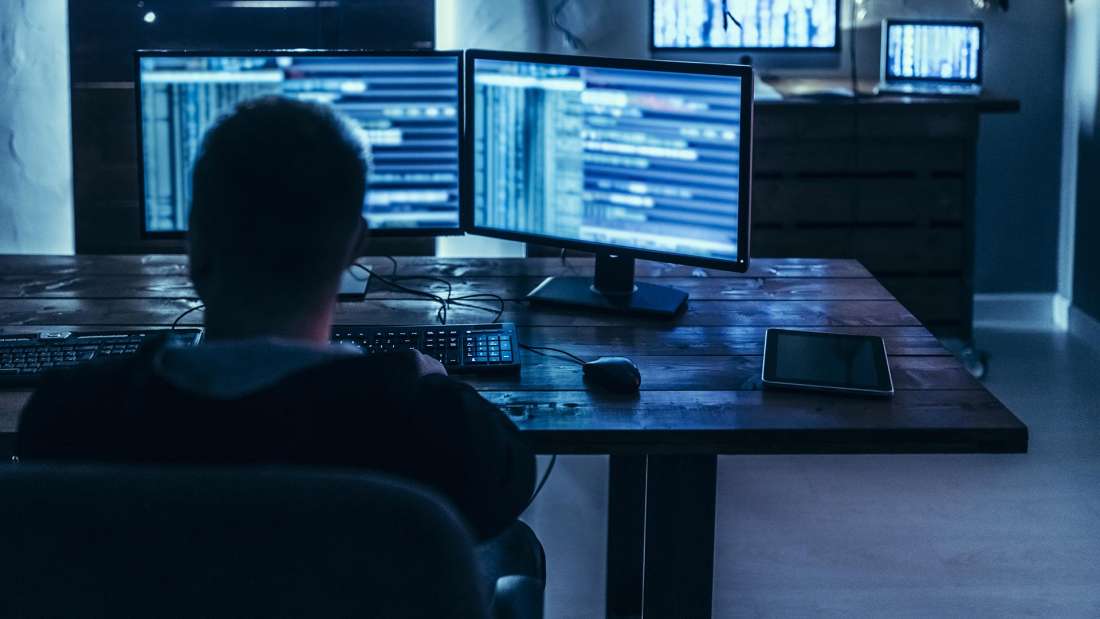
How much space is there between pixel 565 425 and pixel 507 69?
82cm

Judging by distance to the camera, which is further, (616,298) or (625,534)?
(625,534)

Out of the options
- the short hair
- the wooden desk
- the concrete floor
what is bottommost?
the concrete floor

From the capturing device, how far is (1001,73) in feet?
15.3

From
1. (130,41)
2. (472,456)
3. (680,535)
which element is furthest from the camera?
(130,41)

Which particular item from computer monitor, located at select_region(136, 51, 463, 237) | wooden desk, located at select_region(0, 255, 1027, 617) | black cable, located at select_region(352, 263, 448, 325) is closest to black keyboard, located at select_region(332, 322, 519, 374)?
wooden desk, located at select_region(0, 255, 1027, 617)

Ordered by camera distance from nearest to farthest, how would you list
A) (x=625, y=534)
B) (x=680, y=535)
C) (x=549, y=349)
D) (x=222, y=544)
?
(x=222, y=544)
(x=680, y=535)
(x=549, y=349)
(x=625, y=534)

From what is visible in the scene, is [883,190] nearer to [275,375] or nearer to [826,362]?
[826,362]

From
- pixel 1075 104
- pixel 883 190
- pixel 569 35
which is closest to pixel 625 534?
pixel 883 190

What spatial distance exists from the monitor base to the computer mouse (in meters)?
0.36

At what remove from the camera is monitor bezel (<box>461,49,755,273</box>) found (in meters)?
2.05

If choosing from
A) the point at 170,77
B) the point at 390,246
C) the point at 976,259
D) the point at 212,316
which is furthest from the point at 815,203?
the point at 212,316

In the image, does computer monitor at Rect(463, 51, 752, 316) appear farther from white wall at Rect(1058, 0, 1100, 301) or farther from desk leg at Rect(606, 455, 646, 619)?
white wall at Rect(1058, 0, 1100, 301)

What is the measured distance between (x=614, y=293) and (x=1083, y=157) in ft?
9.75

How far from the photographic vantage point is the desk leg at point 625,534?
8.05 ft
